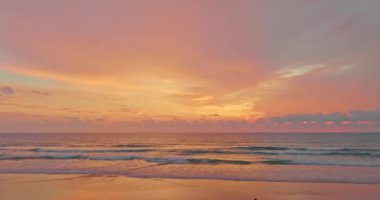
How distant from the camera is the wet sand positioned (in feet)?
39.4

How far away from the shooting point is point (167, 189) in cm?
1340

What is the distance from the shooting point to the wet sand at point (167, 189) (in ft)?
39.4

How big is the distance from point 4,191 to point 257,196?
10535mm

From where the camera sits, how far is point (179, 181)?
50.5 feet

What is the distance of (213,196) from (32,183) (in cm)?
892

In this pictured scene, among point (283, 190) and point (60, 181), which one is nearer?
point (283, 190)

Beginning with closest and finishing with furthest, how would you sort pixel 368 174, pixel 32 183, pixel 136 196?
1. pixel 136 196
2. pixel 32 183
3. pixel 368 174

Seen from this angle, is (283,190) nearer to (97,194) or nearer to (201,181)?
(201,181)

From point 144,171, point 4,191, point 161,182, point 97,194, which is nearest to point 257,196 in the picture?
point 161,182

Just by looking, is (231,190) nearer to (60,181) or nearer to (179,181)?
(179,181)

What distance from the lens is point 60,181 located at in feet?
50.3

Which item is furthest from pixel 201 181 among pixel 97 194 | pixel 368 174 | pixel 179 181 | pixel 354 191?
pixel 368 174

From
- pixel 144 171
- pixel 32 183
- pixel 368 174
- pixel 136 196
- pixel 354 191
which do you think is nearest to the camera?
pixel 136 196

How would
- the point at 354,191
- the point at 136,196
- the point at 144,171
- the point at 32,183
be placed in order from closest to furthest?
1. the point at 136,196
2. the point at 354,191
3. the point at 32,183
4. the point at 144,171
